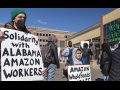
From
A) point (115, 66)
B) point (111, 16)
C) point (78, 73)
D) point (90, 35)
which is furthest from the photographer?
point (90, 35)

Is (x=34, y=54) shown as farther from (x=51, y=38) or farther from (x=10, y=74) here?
(x=51, y=38)

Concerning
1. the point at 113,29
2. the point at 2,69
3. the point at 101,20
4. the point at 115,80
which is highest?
the point at 101,20

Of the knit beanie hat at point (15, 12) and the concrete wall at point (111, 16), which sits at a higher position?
the concrete wall at point (111, 16)

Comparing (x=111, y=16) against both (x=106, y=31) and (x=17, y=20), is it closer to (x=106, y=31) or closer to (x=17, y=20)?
(x=106, y=31)

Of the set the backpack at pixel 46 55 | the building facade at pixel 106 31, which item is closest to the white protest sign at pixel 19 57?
the backpack at pixel 46 55

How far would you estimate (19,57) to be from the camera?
5.76 feet

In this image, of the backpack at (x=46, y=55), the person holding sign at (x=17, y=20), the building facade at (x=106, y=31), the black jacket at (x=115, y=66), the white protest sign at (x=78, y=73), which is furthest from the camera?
the building facade at (x=106, y=31)

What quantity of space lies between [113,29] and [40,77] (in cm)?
1976

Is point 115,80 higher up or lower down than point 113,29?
lower down

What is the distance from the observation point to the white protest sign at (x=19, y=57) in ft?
5.35

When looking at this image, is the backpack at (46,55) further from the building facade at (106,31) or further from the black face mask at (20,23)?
the building facade at (106,31)

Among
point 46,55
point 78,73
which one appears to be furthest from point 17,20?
point 78,73

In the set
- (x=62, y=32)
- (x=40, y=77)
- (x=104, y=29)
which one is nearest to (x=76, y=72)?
(x=40, y=77)

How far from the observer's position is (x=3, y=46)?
1.61 metres
